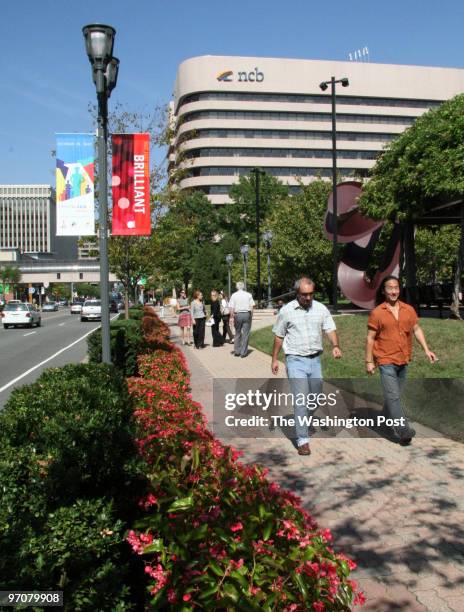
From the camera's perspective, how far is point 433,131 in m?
17.7

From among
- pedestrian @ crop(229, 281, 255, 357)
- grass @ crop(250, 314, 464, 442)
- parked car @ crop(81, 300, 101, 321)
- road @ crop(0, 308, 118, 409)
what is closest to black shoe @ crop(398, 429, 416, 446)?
grass @ crop(250, 314, 464, 442)

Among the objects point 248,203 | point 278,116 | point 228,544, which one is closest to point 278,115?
point 278,116

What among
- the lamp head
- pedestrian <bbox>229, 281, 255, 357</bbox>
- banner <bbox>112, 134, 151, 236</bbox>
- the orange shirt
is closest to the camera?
the orange shirt

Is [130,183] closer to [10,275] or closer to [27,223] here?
[10,275]

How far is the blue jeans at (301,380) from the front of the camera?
626 centimetres

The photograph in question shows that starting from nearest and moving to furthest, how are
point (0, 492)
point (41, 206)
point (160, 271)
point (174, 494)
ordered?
point (0, 492), point (174, 494), point (160, 271), point (41, 206)

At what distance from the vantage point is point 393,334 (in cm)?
648

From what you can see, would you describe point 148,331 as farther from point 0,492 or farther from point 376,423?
point 0,492

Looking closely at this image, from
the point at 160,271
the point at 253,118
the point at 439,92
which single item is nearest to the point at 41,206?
the point at 253,118

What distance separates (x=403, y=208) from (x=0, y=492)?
62.9ft

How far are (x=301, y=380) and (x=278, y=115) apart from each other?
87.8m

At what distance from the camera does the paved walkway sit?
3562mm

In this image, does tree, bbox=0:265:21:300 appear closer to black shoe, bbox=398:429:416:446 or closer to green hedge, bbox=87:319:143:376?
green hedge, bbox=87:319:143:376

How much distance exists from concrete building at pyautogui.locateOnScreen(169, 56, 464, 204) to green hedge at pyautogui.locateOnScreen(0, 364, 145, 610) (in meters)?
84.3
